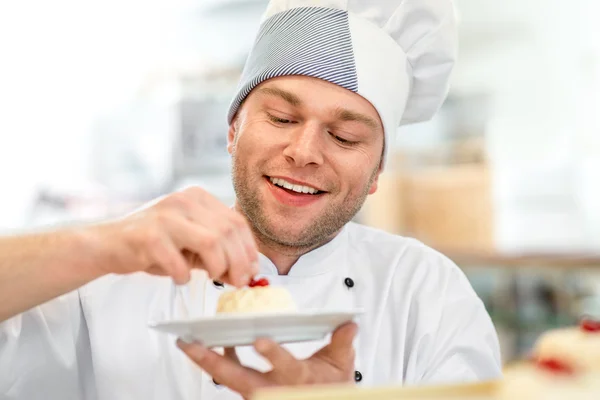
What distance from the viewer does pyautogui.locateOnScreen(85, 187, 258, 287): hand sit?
1.27 metres

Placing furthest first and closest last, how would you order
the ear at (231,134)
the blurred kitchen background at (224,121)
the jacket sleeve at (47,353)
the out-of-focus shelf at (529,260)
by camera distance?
the blurred kitchen background at (224,121) < the out-of-focus shelf at (529,260) < the ear at (231,134) < the jacket sleeve at (47,353)

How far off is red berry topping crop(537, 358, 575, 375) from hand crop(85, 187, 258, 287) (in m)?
0.60

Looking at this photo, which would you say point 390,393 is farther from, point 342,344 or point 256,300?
point 256,300

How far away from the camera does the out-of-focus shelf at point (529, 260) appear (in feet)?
15.8

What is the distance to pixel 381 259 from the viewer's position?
220 centimetres

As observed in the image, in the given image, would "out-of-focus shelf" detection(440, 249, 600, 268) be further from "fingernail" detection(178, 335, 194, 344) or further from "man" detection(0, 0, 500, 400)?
"fingernail" detection(178, 335, 194, 344)

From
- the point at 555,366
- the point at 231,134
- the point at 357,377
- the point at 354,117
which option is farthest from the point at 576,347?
the point at 231,134

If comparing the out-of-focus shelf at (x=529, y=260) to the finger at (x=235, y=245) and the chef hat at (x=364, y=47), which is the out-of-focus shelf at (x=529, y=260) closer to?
the chef hat at (x=364, y=47)

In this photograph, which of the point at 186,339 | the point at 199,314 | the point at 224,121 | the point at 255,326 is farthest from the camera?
the point at 224,121

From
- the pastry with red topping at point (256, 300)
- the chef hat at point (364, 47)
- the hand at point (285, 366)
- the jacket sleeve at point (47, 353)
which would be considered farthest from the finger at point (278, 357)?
the chef hat at point (364, 47)

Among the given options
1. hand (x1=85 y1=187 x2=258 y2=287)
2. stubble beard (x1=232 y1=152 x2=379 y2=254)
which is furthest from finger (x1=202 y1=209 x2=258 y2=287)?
stubble beard (x1=232 y1=152 x2=379 y2=254)

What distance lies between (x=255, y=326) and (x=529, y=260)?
13.8 ft

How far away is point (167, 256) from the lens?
127cm

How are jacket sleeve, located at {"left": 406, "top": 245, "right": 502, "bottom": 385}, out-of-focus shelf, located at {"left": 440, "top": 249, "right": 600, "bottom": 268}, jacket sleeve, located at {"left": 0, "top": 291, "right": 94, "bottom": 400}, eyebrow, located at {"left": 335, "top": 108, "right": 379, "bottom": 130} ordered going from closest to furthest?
jacket sleeve, located at {"left": 0, "top": 291, "right": 94, "bottom": 400}, jacket sleeve, located at {"left": 406, "top": 245, "right": 502, "bottom": 385}, eyebrow, located at {"left": 335, "top": 108, "right": 379, "bottom": 130}, out-of-focus shelf, located at {"left": 440, "top": 249, "right": 600, "bottom": 268}
